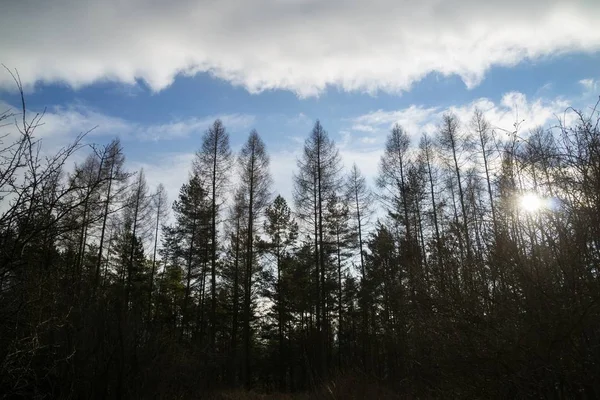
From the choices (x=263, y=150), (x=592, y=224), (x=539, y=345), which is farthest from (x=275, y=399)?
(x=263, y=150)

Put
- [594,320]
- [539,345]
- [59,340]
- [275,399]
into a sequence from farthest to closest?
1. [275,399]
2. [59,340]
3. [539,345]
4. [594,320]

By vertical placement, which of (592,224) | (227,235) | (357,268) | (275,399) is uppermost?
(227,235)

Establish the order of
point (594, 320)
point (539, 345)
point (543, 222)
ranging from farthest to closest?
1. point (543, 222)
2. point (539, 345)
3. point (594, 320)

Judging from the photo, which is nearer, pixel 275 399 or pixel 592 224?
pixel 592 224

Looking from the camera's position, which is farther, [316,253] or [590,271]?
[316,253]

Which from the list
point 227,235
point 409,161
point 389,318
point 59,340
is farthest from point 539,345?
point 227,235

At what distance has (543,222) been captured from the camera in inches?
196

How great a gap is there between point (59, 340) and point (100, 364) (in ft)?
2.74

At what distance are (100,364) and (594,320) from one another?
7444mm

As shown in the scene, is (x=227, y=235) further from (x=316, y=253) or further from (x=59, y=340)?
(x=59, y=340)

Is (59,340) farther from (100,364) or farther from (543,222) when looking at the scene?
(543,222)

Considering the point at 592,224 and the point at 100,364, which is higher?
the point at 592,224

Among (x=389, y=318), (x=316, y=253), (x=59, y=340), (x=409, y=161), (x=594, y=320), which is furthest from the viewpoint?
(x=409, y=161)

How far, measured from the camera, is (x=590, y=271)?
4414 millimetres
